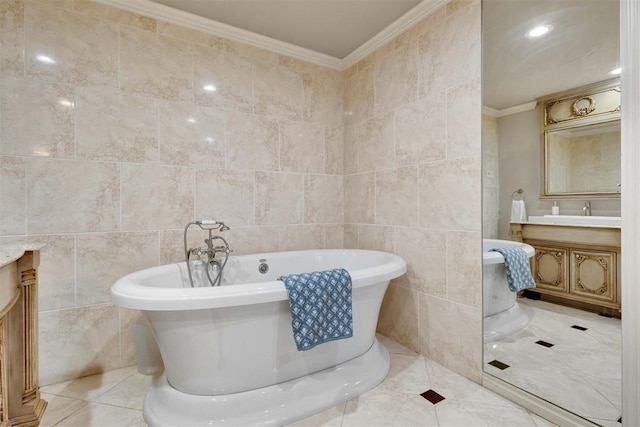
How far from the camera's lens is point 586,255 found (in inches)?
56.1

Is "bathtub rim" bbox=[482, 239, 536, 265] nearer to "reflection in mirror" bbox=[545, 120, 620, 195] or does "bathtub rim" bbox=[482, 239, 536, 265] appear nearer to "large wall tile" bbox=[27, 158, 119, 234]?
"reflection in mirror" bbox=[545, 120, 620, 195]

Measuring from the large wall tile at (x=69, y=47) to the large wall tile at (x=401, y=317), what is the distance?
241cm

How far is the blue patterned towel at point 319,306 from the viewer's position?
4.64 ft

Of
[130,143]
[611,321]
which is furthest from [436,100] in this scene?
[130,143]

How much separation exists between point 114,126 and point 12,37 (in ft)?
2.12

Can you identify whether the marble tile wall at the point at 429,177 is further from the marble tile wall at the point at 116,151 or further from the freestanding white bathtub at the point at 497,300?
the marble tile wall at the point at 116,151

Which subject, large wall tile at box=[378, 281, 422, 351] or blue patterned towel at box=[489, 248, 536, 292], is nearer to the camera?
blue patterned towel at box=[489, 248, 536, 292]

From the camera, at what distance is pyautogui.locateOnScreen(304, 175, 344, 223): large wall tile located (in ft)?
8.79

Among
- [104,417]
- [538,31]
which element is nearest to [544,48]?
[538,31]

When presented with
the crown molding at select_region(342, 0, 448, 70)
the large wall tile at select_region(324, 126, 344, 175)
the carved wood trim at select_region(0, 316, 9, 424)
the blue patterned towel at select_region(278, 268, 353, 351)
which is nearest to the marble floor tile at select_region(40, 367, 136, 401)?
the carved wood trim at select_region(0, 316, 9, 424)

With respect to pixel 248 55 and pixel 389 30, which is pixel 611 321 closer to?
pixel 389 30

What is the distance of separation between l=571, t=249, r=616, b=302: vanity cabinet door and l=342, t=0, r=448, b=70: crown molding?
5.46 feet

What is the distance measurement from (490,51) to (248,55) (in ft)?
5.54

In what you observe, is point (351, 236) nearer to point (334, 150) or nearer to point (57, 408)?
point (334, 150)
